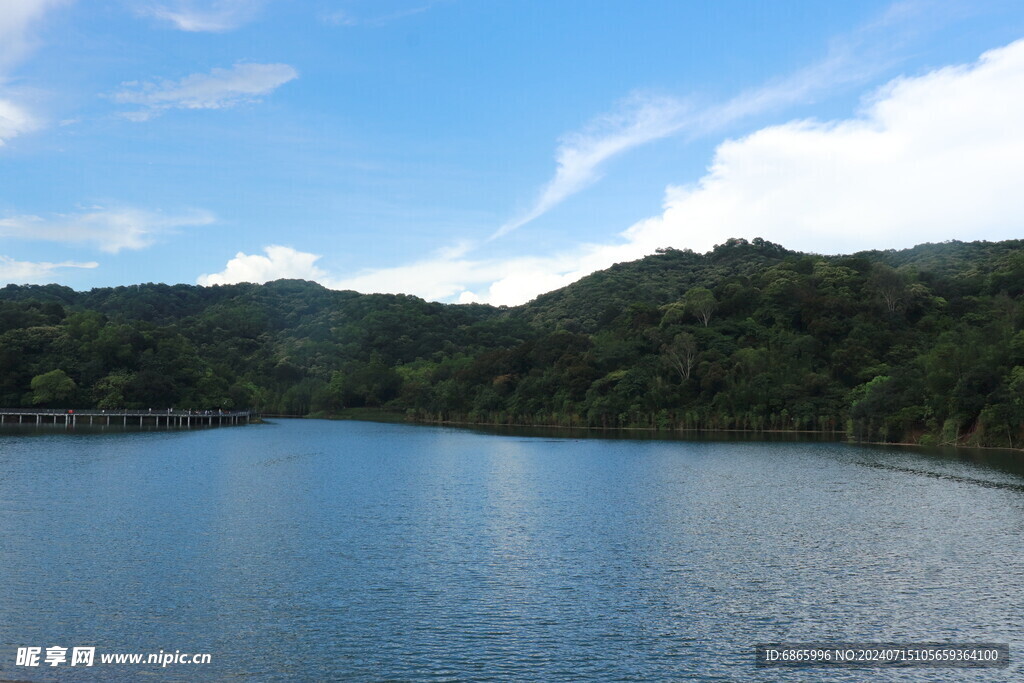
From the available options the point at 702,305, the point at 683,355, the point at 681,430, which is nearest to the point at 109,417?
the point at 681,430

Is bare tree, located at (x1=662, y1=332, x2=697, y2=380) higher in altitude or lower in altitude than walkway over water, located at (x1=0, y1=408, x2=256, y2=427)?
higher

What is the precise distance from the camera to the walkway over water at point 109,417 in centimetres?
11419

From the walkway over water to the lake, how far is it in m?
71.6

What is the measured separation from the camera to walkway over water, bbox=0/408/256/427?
4496 inches

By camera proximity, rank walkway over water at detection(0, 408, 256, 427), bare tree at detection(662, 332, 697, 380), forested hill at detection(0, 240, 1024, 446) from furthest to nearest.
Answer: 1. bare tree at detection(662, 332, 697, 380)
2. walkway over water at detection(0, 408, 256, 427)
3. forested hill at detection(0, 240, 1024, 446)

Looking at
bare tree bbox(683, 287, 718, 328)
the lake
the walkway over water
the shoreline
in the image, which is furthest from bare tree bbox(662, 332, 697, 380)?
the walkway over water

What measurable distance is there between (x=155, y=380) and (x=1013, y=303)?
131m

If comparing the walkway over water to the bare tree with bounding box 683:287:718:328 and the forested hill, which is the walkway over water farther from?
the bare tree with bounding box 683:287:718:328

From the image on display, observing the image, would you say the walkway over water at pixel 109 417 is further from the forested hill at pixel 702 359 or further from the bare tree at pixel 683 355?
the bare tree at pixel 683 355

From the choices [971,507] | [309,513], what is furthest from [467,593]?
[971,507]

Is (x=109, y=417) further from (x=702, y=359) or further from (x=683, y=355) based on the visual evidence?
(x=702, y=359)

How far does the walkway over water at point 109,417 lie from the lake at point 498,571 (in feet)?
235

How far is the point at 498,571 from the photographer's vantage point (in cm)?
2489

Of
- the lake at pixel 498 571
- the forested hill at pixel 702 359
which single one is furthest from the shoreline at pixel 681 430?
the lake at pixel 498 571
